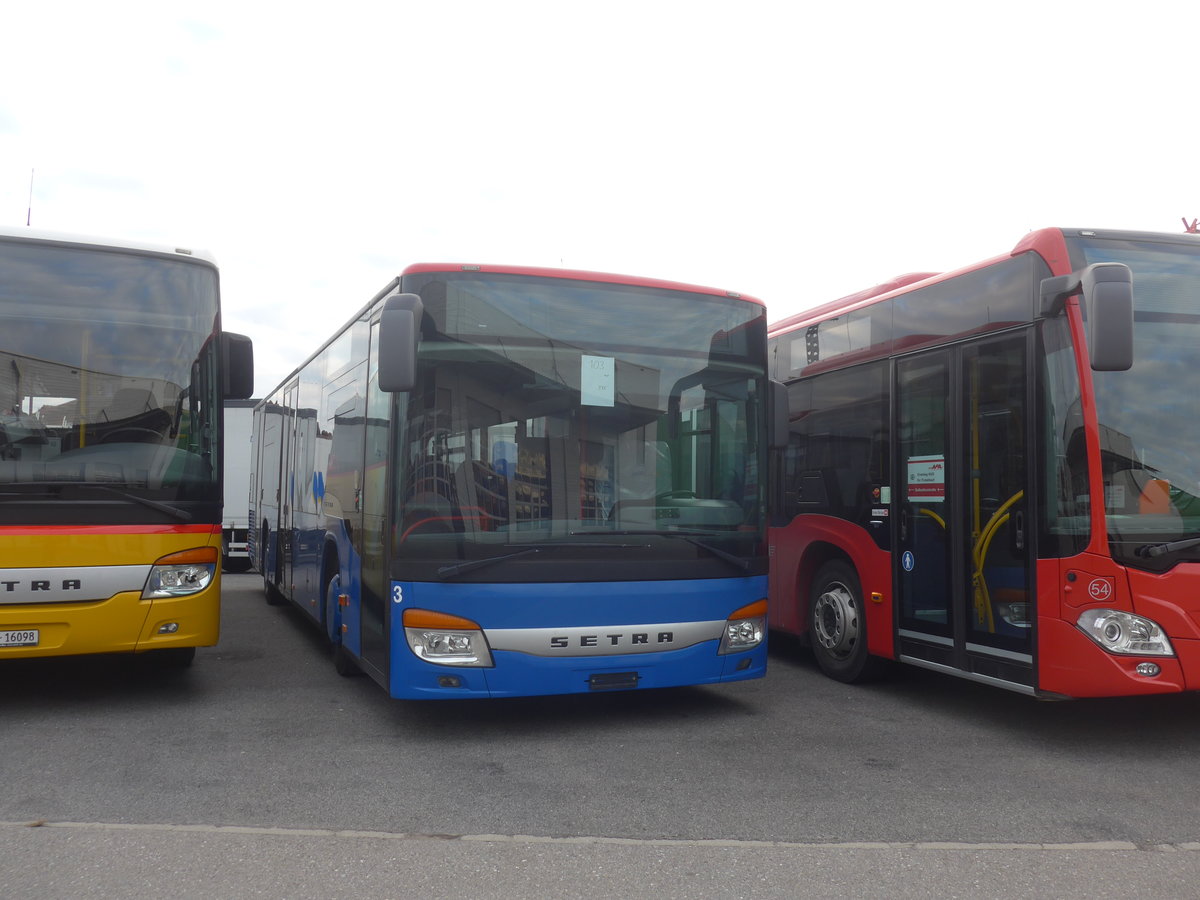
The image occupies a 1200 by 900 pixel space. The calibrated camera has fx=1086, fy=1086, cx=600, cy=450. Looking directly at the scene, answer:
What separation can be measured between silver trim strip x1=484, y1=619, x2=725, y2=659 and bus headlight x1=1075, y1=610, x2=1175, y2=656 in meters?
2.25

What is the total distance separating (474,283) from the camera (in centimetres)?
649

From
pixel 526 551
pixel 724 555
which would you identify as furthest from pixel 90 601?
pixel 724 555

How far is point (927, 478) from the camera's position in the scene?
7383mm

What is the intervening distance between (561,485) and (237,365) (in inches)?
109

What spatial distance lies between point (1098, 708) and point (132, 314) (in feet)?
23.2

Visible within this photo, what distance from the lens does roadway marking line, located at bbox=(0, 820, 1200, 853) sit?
14.8ft

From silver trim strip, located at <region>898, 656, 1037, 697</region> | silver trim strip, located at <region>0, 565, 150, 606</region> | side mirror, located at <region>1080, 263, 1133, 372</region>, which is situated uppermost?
side mirror, located at <region>1080, 263, 1133, 372</region>

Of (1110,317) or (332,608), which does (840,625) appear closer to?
(1110,317)

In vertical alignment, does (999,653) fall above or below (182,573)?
below

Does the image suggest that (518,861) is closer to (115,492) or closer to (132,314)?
(115,492)

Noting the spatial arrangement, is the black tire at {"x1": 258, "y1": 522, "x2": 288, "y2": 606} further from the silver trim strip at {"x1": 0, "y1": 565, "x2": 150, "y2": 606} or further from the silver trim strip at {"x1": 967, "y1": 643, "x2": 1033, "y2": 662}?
the silver trim strip at {"x1": 967, "y1": 643, "x2": 1033, "y2": 662}

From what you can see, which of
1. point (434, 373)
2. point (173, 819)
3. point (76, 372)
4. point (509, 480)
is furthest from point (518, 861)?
point (76, 372)

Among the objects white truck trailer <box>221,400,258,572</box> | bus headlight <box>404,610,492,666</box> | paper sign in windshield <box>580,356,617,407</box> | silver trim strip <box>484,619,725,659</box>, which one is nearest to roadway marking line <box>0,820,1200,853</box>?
bus headlight <box>404,610,492,666</box>

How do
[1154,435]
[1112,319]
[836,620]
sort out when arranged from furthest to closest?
[836,620] < [1154,435] < [1112,319]
